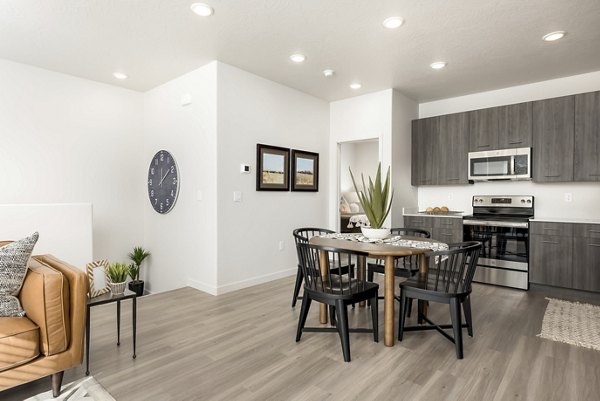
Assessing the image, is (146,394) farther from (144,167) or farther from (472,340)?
(144,167)

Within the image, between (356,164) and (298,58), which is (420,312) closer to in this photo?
(298,58)

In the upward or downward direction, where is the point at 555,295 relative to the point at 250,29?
downward

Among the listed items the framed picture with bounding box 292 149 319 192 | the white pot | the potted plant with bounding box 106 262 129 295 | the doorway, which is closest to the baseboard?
the potted plant with bounding box 106 262 129 295

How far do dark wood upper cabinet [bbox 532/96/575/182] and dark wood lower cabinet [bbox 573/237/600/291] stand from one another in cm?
78

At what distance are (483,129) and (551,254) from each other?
70.8 inches

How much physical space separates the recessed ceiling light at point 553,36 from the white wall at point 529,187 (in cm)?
144

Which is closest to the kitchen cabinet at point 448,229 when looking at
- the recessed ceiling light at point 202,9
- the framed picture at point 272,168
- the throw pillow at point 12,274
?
the framed picture at point 272,168

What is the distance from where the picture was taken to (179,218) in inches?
172

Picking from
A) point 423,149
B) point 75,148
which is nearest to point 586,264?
point 423,149

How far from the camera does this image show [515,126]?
4332mm

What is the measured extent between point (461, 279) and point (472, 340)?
0.60 metres

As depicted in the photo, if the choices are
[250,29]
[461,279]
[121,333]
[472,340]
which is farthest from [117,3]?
[472,340]

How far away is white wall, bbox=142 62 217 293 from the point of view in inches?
153

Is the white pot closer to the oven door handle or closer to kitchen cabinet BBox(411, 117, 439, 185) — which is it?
the oven door handle
